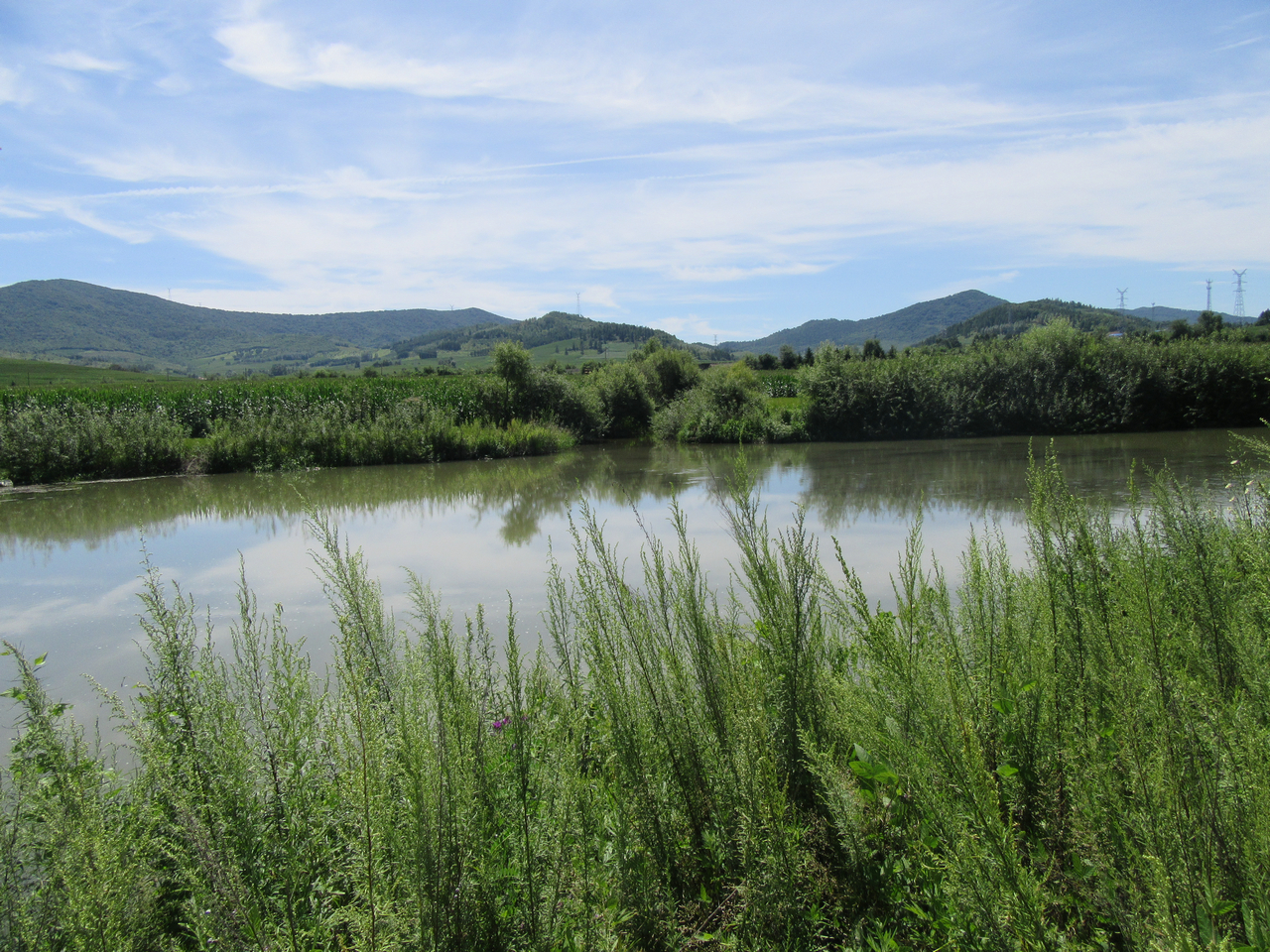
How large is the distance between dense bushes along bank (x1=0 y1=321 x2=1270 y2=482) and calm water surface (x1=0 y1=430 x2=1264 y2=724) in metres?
2.09

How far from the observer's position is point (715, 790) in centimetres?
236

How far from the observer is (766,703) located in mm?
2602

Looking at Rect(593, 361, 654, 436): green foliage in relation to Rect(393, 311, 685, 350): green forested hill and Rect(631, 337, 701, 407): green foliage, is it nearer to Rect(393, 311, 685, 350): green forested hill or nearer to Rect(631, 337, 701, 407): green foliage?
Rect(631, 337, 701, 407): green foliage

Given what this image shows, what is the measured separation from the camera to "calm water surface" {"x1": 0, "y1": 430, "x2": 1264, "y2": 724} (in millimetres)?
7207

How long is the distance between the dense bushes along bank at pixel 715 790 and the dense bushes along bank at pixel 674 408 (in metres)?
20.4

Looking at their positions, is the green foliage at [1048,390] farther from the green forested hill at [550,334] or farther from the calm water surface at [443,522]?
the green forested hill at [550,334]

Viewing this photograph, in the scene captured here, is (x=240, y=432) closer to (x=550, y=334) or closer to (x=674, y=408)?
(x=674, y=408)

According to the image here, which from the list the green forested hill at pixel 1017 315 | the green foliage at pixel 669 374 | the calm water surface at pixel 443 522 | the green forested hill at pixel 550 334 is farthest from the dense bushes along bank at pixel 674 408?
the green forested hill at pixel 1017 315

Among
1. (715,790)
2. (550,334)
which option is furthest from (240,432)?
(550,334)

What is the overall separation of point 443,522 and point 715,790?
34.8ft

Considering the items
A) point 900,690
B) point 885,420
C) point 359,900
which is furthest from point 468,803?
point 885,420

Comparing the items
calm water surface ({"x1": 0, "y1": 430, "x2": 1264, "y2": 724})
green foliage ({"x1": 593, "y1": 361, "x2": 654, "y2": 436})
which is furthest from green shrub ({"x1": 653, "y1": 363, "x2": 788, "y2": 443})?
calm water surface ({"x1": 0, "y1": 430, "x2": 1264, "y2": 724})

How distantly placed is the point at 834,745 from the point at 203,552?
10618mm

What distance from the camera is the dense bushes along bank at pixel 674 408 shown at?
2078 cm
